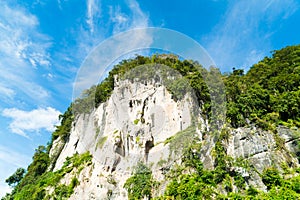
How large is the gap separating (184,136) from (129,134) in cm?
430

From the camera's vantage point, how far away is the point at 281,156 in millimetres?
10555

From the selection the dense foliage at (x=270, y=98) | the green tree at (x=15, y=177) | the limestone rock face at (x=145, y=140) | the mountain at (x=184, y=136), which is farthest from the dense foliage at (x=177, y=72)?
the green tree at (x=15, y=177)

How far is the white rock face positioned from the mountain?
0.24 ft

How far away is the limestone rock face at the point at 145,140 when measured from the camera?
36.2ft

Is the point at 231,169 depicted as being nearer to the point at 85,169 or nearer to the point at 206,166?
the point at 206,166

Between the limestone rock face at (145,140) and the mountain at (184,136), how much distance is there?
5 centimetres

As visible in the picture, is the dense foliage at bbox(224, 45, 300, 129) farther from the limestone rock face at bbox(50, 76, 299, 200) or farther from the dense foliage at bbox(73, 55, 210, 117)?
the dense foliage at bbox(73, 55, 210, 117)

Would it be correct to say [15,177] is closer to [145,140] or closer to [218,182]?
[145,140]

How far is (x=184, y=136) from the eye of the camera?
14.0 metres

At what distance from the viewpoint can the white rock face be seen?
48.8ft

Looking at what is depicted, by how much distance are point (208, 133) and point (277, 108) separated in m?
4.14

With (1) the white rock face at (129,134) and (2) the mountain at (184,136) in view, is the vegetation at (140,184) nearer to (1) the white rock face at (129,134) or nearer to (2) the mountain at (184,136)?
(2) the mountain at (184,136)

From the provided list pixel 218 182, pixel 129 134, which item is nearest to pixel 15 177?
pixel 129 134

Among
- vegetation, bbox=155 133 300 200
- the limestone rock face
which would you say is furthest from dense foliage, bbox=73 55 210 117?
vegetation, bbox=155 133 300 200
